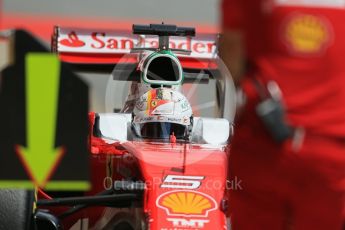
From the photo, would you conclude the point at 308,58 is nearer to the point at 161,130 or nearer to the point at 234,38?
the point at 234,38

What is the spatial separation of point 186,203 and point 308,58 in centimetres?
125

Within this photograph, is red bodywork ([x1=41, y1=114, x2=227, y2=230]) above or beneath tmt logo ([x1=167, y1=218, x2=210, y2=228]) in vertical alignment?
above

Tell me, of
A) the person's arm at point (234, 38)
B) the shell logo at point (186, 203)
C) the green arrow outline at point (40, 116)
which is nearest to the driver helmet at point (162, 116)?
the shell logo at point (186, 203)

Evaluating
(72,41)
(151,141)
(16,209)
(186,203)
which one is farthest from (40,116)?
(72,41)

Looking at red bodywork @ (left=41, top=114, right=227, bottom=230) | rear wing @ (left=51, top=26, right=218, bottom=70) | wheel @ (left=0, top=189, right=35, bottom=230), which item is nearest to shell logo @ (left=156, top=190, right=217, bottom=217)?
red bodywork @ (left=41, top=114, right=227, bottom=230)

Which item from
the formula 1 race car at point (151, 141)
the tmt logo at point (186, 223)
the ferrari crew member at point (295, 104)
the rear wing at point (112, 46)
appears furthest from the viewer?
the rear wing at point (112, 46)

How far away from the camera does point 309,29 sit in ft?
8.99

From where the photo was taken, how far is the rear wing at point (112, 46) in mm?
5944

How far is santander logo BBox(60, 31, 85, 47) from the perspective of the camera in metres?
5.97

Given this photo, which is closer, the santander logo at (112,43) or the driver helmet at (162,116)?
the driver helmet at (162,116)

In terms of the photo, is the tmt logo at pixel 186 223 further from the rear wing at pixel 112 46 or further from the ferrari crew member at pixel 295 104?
the rear wing at pixel 112 46

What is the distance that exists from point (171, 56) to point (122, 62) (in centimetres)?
96

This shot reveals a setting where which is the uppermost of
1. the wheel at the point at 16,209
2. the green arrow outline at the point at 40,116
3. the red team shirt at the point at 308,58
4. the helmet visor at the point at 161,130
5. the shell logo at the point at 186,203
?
the red team shirt at the point at 308,58

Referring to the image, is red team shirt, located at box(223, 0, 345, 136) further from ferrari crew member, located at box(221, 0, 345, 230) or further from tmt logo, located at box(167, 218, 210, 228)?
tmt logo, located at box(167, 218, 210, 228)
